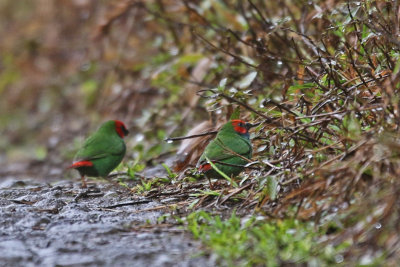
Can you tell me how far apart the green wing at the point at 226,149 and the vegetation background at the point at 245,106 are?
0.09m

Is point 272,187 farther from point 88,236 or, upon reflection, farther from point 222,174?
point 88,236

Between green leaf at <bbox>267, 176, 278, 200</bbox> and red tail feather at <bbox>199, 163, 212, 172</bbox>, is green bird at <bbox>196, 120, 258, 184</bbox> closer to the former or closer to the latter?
red tail feather at <bbox>199, 163, 212, 172</bbox>

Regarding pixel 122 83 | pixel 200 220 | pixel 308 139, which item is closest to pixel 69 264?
pixel 200 220

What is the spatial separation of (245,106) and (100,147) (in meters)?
2.18

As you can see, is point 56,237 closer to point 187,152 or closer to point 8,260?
point 8,260

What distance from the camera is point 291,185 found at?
3.06 metres

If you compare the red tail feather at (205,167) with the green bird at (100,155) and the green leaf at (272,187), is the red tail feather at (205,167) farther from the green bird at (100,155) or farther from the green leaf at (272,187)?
the green bird at (100,155)

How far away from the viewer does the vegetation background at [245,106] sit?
255cm

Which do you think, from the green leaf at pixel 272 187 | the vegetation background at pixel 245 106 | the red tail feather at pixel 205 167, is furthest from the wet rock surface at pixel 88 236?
the green leaf at pixel 272 187

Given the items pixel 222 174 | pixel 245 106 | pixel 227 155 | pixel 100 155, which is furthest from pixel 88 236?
pixel 100 155

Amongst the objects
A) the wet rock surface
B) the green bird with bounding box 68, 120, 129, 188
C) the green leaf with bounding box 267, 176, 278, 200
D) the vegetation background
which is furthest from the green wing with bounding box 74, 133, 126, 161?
the green leaf with bounding box 267, 176, 278, 200

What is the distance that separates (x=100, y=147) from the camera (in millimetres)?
4977

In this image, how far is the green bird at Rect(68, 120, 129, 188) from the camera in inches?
190

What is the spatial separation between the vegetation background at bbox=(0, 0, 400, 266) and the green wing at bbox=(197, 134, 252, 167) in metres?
0.09
